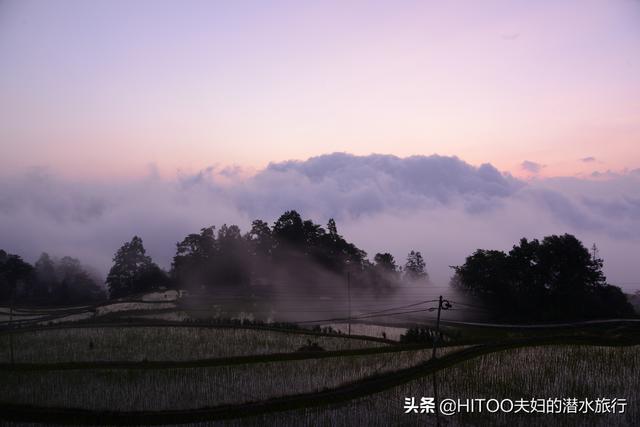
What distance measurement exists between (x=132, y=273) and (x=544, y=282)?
49.9 m

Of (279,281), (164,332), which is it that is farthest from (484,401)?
(279,281)

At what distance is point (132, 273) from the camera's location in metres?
64.6

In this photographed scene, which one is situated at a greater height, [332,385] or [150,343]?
[150,343]

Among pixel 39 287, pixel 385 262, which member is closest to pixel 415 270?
pixel 385 262

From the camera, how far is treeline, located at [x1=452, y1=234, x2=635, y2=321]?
3616 centimetres

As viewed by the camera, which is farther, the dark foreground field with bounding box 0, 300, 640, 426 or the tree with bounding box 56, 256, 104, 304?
the tree with bounding box 56, 256, 104, 304

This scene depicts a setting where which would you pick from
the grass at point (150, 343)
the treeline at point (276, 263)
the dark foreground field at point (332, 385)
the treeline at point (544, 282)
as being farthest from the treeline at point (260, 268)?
the dark foreground field at point (332, 385)

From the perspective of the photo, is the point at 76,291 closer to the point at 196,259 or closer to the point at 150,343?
the point at 196,259

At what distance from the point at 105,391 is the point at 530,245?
3254 cm

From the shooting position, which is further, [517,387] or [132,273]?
[132,273]

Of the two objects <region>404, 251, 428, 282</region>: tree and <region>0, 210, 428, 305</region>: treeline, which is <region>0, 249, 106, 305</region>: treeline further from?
<region>404, 251, 428, 282</region>: tree

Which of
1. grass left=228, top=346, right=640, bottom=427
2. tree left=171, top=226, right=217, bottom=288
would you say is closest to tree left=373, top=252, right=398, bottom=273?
tree left=171, top=226, right=217, bottom=288

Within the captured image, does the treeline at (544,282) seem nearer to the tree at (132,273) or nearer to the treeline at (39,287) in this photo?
the tree at (132,273)

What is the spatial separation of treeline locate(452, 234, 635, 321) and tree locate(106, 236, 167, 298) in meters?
36.0
